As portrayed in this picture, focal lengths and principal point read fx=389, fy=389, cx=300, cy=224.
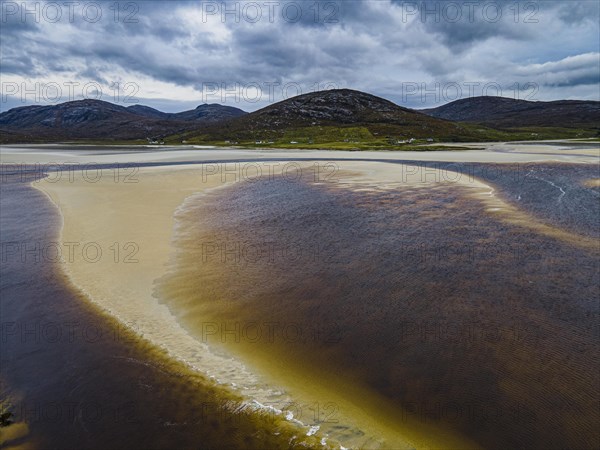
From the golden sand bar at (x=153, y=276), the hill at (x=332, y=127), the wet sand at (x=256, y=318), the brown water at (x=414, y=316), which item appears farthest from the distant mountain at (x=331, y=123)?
the brown water at (x=414, y=316)

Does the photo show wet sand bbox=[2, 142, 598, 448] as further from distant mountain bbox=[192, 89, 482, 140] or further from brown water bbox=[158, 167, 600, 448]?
distant mountain bbox=[192, 89, 482, 140]

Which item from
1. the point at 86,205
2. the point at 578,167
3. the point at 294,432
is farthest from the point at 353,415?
the point at 578,167

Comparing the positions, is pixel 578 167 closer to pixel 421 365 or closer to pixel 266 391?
pixel 421 365

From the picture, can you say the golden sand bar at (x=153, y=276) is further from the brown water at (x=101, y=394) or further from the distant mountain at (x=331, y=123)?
the distant mountain at (x=331, y=123)

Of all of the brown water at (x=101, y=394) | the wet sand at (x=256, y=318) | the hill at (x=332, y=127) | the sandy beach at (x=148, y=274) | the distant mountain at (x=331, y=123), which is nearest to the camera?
the brown water at (x=101, y=394)

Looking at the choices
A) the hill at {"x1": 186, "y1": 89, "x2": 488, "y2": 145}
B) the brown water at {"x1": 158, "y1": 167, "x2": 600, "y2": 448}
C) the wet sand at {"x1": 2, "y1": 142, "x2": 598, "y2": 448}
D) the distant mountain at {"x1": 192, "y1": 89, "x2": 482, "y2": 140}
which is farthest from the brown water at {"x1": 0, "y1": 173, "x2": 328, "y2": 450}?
the distant mountain at {"x1": 192, "y1": 89, "x2": 482, "y2": 140}

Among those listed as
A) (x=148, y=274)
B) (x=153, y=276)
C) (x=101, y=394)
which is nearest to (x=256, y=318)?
(x=101, y=394)
